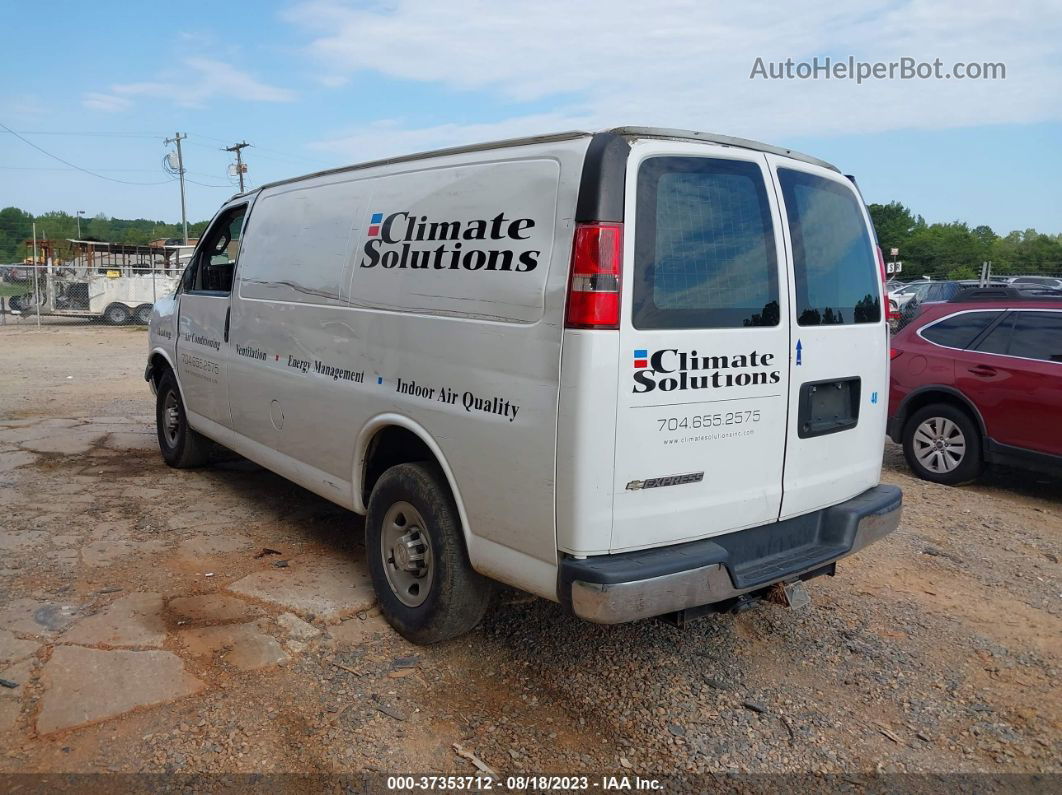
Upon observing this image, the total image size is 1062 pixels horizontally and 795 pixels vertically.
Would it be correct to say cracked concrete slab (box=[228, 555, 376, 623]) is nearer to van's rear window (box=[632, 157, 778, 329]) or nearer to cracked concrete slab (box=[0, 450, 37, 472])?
van's rear window (box=[632, 157, 778, 329])

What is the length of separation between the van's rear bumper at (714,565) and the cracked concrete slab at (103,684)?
1711 mm

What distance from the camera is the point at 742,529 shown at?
3.32 metres

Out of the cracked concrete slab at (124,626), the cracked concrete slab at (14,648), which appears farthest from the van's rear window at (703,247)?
the cracked concrete slab at (14,648)

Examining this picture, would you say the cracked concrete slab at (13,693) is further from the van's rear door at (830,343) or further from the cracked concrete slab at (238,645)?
the van's rear door at (830,343)

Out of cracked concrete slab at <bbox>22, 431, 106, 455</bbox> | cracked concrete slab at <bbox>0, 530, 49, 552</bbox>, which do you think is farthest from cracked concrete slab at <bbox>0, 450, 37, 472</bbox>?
cracked concrete slab at <bbox>0, 530, 49, 552</bbox>

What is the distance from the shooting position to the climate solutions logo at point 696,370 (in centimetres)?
294

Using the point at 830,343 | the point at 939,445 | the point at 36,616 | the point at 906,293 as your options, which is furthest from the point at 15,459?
the point at 906,293

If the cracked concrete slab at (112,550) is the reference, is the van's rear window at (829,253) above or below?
above

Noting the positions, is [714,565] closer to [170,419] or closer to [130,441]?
[170,419]

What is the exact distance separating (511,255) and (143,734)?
223 cm

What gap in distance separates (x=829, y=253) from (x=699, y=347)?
104cm

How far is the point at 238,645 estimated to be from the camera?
12.3 feet

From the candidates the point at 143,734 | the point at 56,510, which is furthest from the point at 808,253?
the point at 56,510

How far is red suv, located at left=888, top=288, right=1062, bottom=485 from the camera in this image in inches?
255
